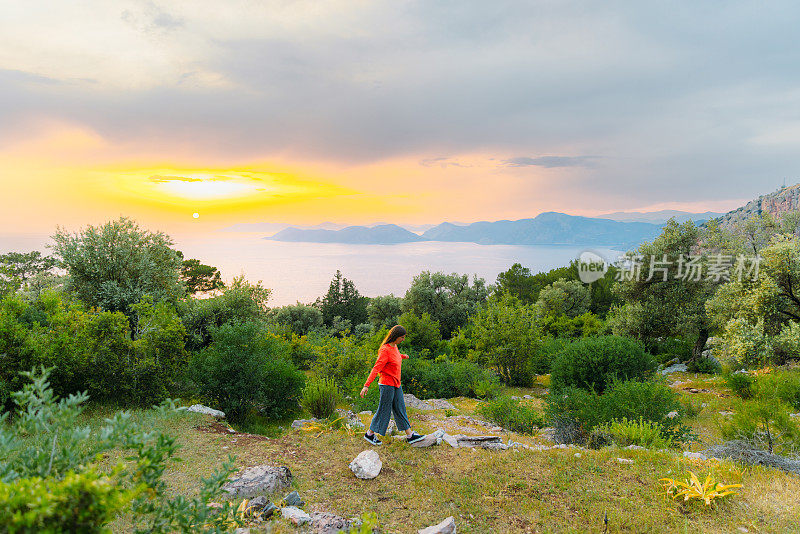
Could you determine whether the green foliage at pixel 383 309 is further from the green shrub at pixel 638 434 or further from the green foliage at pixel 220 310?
the green shrub at pixel 638 434

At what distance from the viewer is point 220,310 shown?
19.2m

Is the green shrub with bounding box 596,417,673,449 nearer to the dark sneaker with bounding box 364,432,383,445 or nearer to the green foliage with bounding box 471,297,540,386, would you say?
the dark sneaker with bounding box 364,432,383,445

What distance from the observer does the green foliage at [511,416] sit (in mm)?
10492

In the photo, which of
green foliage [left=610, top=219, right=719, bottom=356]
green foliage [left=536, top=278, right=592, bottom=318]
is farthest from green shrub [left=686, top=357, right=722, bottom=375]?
green foliage [left=536, top=278, right=592, bottom=318]

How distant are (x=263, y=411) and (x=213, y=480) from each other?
32.5 ft

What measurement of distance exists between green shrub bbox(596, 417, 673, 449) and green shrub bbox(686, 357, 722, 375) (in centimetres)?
1633

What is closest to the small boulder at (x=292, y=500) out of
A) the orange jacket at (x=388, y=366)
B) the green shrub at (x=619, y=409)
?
the orange jacket at (x=388, y=366)

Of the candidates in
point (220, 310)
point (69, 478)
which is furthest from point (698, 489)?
point (220, 310)

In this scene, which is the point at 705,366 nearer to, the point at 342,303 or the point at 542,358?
the point at 542,358

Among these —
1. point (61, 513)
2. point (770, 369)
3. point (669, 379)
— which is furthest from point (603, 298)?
point (61, 513)

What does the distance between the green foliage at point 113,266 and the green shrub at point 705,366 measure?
25.8 metres

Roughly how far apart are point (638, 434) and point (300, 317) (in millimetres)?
39456

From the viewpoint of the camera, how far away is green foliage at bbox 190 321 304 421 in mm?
11695

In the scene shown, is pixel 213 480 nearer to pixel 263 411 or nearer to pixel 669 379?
pixel 263 411
